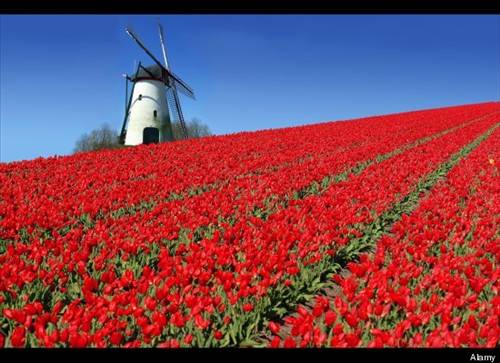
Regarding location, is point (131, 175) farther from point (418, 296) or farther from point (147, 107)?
point (147, 107)

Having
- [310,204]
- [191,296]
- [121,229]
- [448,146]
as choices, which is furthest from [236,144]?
[191,296]

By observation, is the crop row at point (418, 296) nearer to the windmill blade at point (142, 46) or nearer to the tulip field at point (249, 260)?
the tulip field at point (249, 260)

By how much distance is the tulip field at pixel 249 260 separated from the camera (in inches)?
146

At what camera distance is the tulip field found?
3.71 metres

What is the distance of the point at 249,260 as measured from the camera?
5051 millimetres

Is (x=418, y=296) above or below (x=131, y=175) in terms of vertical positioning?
below

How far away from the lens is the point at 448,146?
18328 millimetres
